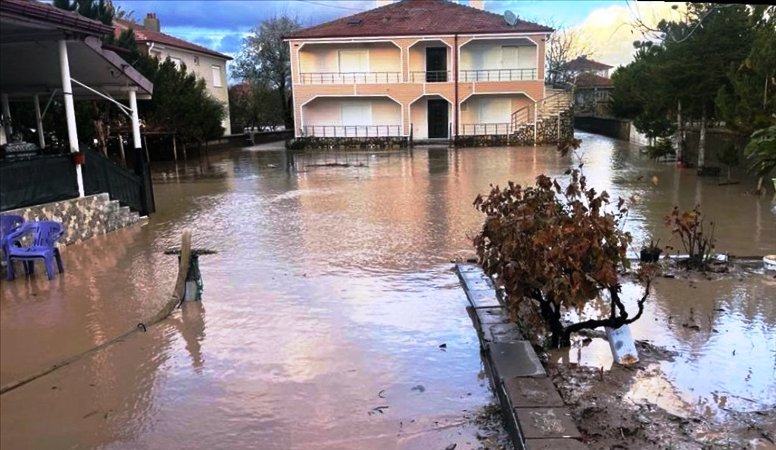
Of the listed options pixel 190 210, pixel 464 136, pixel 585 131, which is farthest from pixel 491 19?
pixel 190 210

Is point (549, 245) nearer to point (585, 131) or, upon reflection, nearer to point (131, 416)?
point (131, 416)

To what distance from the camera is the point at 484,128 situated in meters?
34.9

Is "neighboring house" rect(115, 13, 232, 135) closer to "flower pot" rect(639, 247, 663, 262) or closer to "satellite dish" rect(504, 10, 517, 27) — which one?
"satellite dish" rect(504, 10, 517, 27)

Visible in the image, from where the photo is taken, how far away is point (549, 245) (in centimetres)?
430

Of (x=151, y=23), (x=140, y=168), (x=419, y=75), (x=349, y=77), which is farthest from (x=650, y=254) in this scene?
(x=151, y=23)

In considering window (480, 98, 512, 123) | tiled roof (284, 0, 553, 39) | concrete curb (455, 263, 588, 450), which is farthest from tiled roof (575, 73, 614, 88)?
concrete curb (455, 263, 588, 450)

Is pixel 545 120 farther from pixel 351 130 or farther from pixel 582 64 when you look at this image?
pixel 582 64

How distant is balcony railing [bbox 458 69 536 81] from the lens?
1364 inches

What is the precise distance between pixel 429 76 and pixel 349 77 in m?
4.71

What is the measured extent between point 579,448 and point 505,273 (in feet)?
5.08

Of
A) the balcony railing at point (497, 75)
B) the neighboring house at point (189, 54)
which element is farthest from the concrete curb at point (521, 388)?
the balcony railing at point (497, 75)

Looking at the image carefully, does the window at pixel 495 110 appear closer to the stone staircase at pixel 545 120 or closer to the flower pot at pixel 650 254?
the stone staircase at pixel 545 120

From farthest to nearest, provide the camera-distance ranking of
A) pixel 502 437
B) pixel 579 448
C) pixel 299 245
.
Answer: pixel 299 245, pixel 502 437, pixel 579 448

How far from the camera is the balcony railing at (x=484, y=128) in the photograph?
34.6m
